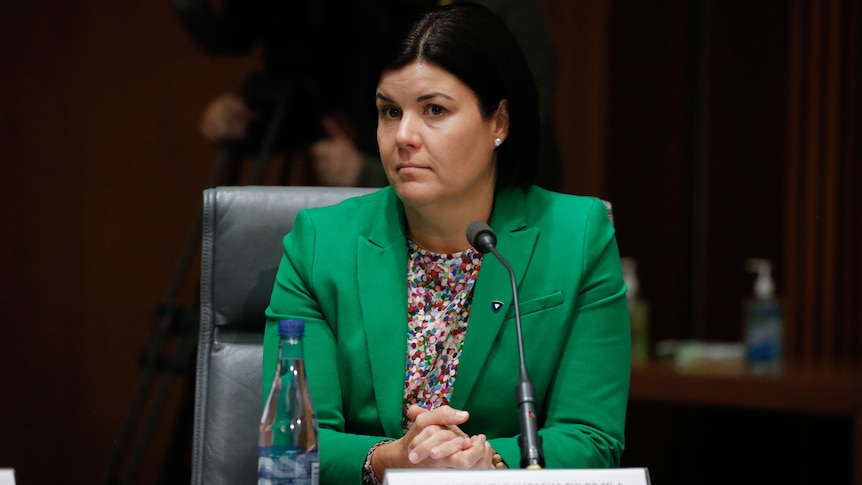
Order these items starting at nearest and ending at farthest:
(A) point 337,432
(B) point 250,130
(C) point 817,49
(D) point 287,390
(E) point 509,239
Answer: (D) point 287,390
(A) point 337,432
(E) point 509,239
(B) point 250,130
(C) point 817,49

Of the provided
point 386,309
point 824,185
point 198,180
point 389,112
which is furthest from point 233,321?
point 824,185

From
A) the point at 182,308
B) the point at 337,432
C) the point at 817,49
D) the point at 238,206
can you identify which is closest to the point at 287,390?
the point at 337,432

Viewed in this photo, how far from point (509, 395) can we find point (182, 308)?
121 cm

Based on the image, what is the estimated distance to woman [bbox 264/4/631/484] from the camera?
1439mm

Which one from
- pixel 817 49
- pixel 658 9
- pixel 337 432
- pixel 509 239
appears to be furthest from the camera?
pixel 658 9

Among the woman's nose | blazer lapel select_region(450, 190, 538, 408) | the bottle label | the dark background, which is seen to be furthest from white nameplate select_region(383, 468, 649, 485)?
the dark background

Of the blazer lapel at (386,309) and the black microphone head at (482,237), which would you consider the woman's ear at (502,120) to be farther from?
the black microphone head at (482,237)

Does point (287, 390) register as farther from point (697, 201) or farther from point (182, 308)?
point (697, 201)

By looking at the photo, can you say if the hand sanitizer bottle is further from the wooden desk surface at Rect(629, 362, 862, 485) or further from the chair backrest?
the chair backrest

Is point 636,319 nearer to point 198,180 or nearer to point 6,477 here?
point 198,180

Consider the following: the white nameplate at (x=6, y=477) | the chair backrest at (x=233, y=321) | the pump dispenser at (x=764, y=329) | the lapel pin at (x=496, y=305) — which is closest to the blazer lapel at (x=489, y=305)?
the lapel pin at (x=496, y=305)

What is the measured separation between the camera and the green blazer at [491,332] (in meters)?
1.43

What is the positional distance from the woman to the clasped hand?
111 millimetres

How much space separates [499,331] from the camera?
1.45 meters
